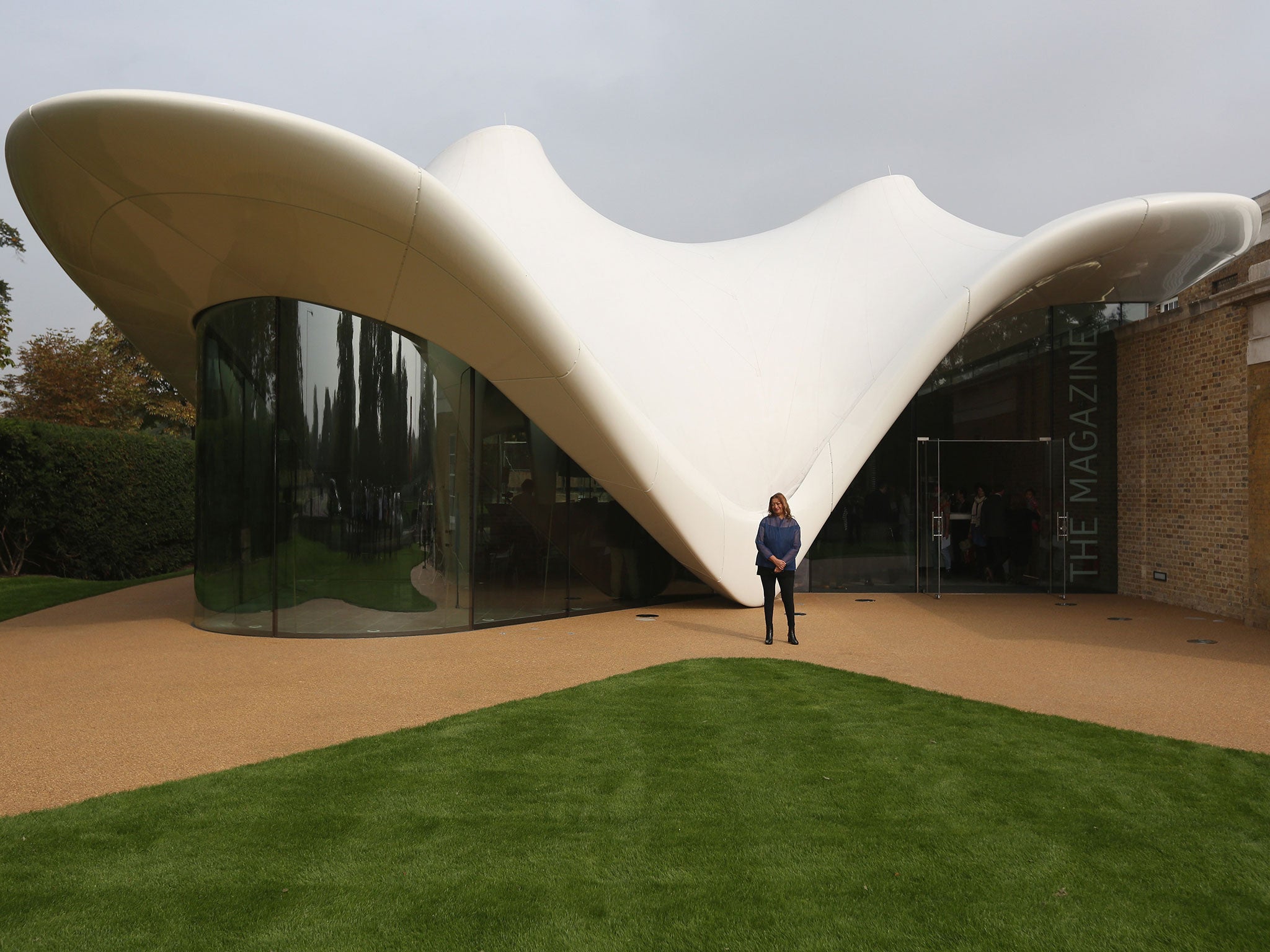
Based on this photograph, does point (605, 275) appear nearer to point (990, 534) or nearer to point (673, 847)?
point (990, 534)

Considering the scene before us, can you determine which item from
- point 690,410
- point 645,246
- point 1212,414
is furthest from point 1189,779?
point 645,246

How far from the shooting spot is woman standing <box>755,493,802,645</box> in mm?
8633

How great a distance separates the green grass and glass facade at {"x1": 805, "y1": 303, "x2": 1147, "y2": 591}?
11.1 metres

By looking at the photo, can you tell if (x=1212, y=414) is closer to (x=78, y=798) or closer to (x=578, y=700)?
(x=578, y=700)

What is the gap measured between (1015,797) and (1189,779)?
3.55 ft

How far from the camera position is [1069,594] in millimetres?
12883

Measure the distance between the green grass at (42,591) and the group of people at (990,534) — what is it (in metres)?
13.0

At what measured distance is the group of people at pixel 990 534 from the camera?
1312cm

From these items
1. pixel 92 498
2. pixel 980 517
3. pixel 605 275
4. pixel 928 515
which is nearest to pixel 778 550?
pixel 605 275

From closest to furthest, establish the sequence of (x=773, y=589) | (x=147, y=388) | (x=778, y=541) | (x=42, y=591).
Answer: (x=778, y=541)
(x=773, y=589)
(x=42, y=591)
(x=147, y=388)

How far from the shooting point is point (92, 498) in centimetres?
1413

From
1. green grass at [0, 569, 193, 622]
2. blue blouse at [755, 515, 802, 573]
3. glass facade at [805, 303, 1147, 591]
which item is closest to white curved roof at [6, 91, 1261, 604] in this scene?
glass facade at [805, 303, 1147, 591]

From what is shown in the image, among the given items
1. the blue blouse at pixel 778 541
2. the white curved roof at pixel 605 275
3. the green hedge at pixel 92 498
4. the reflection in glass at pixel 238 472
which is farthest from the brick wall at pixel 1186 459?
the green hedge at pixel 92 498

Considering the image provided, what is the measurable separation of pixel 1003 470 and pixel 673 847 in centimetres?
1139
